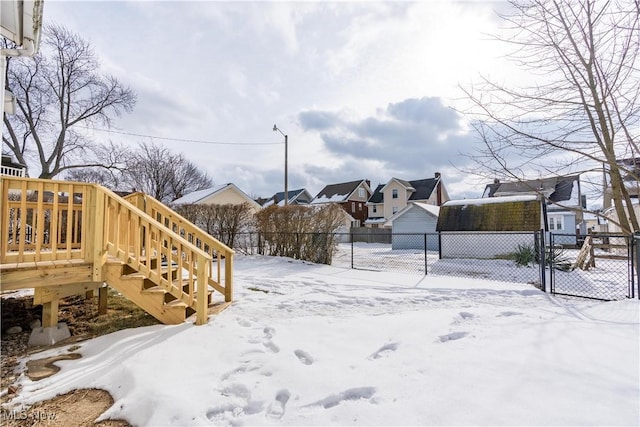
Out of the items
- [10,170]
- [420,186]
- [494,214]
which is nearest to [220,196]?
[10,170]

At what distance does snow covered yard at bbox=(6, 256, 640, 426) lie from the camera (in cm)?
197

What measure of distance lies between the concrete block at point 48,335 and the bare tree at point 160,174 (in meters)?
22.0

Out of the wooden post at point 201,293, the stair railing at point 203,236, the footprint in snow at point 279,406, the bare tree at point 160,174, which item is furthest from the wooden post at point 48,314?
the bare tree at point 160,174

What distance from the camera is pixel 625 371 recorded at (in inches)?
86.7

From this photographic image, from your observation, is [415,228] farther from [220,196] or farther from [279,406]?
[279,406]

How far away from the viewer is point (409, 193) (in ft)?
107

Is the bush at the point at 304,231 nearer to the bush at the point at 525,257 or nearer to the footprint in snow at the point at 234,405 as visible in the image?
the bush at the point at 525,257

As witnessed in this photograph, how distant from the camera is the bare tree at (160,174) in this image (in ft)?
81.4

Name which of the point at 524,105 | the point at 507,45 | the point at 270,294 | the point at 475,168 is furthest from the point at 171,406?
the point at 507,45

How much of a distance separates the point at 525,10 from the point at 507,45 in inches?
17.5

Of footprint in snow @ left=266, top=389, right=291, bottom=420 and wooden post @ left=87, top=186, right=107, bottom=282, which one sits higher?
wooden post @ left=87, top=186, right=107, bottom=282

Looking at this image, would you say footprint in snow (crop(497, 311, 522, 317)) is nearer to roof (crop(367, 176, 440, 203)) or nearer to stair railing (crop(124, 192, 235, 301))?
stair railing (crop(124, 192, 235, 301))

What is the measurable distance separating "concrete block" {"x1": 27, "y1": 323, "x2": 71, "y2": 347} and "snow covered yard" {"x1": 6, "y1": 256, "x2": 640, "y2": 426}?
1.84 feet

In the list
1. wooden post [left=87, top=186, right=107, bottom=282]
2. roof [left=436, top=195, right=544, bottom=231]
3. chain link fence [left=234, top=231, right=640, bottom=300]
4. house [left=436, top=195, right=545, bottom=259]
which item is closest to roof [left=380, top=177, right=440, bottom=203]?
roof [left=436, top=195, right=544, bottom=231]
